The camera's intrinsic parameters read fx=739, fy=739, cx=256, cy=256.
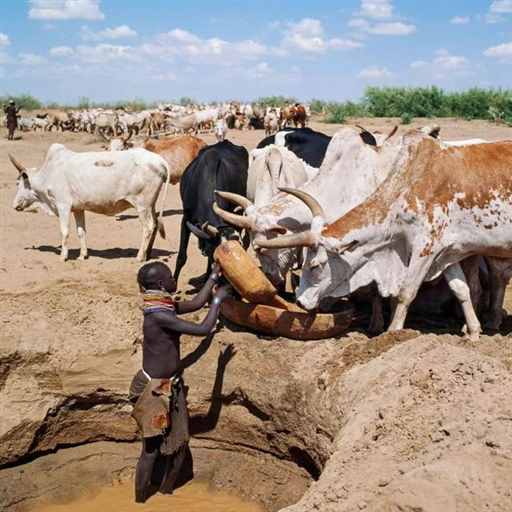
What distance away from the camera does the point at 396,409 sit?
425 centimetres

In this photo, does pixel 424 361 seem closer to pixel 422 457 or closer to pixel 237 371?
pixel 422 457

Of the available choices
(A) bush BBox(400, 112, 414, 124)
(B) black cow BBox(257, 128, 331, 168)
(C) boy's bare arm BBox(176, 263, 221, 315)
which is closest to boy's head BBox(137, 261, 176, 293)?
(C) boy's bare arm BBox(176, 263, 221, 315)

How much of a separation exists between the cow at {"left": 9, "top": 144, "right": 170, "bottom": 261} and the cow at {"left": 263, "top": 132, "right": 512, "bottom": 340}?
4271 millimetres

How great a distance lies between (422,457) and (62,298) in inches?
172

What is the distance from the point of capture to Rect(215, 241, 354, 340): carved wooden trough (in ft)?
18.2

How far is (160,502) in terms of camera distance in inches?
230

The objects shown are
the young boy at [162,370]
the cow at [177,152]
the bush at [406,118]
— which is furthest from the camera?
the bush at [406,118]

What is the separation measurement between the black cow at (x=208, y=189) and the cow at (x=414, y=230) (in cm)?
149

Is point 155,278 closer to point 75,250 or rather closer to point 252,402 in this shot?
point 252,402

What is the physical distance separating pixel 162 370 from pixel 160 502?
1261mm

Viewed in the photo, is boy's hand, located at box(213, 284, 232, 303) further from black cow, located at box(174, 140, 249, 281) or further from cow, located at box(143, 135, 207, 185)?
cow, located at box(143, 135, 207, 185)

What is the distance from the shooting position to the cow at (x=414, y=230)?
5676mm

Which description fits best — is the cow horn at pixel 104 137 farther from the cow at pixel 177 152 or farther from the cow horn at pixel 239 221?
the cow horn at pixel 239 221

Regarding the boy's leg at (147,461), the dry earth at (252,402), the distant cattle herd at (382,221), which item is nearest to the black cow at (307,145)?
the distant cattle herd at (382,221)
